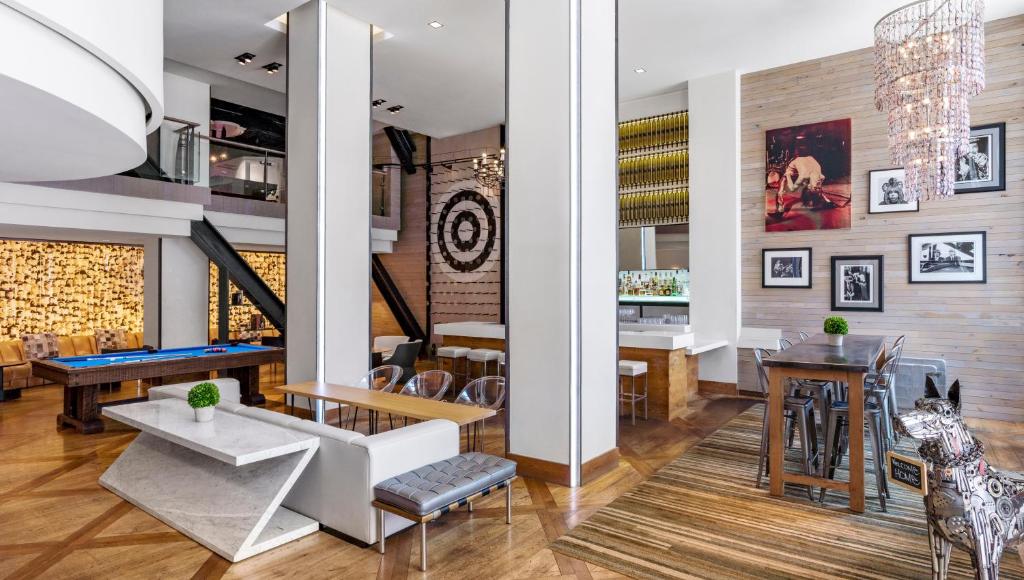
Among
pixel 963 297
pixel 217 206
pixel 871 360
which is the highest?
pixel 217 206

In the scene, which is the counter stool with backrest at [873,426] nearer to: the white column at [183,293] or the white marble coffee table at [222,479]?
the white marble coffee table at [222,479]

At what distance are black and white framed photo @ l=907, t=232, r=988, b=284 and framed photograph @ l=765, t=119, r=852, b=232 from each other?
0.84 metres

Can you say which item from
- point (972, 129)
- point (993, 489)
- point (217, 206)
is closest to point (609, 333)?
point (993, 489)

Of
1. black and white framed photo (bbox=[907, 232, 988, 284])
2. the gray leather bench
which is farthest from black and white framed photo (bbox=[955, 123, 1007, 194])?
the gray leather bench

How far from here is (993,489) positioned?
2.45 meters

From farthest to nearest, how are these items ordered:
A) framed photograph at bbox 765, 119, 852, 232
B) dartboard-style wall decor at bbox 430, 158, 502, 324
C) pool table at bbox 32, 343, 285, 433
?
dartboard-style wall decor at bbox 430, 158, 502, 324 < framed photograph at bbox 765, 119, 852, 232 < pool table at bbox 32, 343, 285, 433

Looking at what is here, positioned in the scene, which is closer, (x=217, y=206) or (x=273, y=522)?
(x=273, y=522)

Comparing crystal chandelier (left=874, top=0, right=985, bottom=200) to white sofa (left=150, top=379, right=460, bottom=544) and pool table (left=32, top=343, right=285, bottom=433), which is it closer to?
white sofa (left=150, top=379, right=460, bottom=544)

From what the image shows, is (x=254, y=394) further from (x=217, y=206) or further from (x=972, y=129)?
(x=972, y=129)

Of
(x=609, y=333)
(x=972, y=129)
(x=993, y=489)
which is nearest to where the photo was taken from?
(x=993, y=489)

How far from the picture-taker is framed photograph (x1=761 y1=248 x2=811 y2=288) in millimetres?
7707

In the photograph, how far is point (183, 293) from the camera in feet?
29.2

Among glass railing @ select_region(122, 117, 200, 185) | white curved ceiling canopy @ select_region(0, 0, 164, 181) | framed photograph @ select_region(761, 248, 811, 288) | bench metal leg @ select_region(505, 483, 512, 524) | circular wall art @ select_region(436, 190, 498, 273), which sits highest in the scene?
glass railing @ select_region(122, 117, 200, 185)

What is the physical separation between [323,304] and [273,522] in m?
2.92
